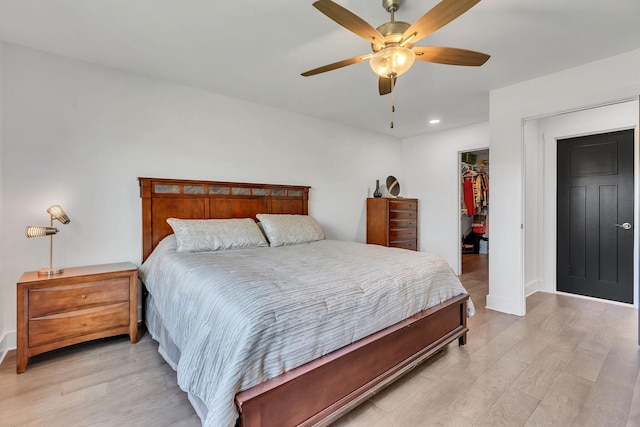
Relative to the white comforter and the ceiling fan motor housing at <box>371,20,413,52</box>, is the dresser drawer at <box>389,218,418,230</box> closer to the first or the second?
the white comforter

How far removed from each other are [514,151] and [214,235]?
3.16 meters

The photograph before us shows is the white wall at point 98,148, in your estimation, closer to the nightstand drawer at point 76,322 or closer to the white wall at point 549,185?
the nightstand drawer at point 76,322

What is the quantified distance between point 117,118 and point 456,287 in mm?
3334

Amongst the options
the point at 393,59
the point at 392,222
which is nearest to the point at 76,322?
the point at 393,59

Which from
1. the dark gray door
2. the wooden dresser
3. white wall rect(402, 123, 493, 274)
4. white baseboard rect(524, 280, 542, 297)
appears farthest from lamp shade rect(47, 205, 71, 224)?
the dark gray door

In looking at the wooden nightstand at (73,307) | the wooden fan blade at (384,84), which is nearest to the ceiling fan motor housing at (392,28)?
the wooden fan blade at (384,84)

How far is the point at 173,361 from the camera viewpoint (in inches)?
77.0

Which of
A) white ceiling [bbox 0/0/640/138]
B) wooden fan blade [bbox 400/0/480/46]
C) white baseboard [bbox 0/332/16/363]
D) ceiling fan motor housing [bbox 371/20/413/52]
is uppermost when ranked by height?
white ceiling [bbox 0/0/640/138]

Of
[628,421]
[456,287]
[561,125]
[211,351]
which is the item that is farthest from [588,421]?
[561,125]

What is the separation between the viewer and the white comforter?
1234 millimetres

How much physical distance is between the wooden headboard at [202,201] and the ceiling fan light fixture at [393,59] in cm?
218

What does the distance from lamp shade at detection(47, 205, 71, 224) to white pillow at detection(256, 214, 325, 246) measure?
5.40 ft

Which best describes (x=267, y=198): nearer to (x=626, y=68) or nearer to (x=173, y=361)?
(x=173, y=361)

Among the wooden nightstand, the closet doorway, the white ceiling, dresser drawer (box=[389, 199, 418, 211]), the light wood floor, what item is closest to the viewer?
the light wood floor
